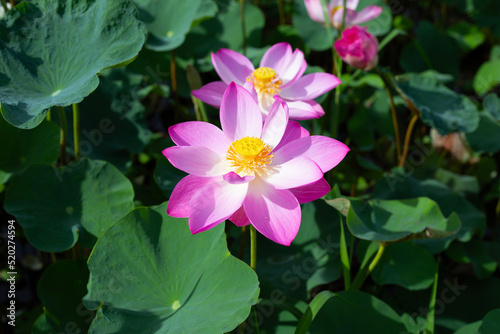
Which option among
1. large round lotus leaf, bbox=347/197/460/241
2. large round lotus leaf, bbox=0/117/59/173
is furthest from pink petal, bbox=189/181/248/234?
large round lotus leaf, bbox=0/117/59/173


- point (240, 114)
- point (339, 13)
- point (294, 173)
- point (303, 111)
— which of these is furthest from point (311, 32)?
point (294, 173)

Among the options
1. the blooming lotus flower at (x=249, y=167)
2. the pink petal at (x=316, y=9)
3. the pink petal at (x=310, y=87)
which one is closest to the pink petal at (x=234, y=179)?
the blooming lotus flower at (x=249, y=167)

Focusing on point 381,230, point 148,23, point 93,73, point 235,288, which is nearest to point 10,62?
point 93,73

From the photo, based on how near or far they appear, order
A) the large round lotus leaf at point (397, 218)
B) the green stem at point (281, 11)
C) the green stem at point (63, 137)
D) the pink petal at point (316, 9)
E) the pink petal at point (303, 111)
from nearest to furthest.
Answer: the pink petal at point (303, 111) < the large round lotus leaf at point (397, 218) < the green stem at point (63, 137) < the pink petal at point (316, 9) < the green stem at point (281, 11)

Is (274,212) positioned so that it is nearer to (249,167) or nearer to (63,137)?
(249,167)

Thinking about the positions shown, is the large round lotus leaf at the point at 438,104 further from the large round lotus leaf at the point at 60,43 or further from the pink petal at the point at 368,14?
the large round lotus leaf at the point at 60,43

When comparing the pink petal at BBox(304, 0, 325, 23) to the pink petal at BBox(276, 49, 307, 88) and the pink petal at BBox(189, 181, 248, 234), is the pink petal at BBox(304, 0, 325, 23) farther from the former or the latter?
the pink petal at BBox(189, 181, 248, 234)
